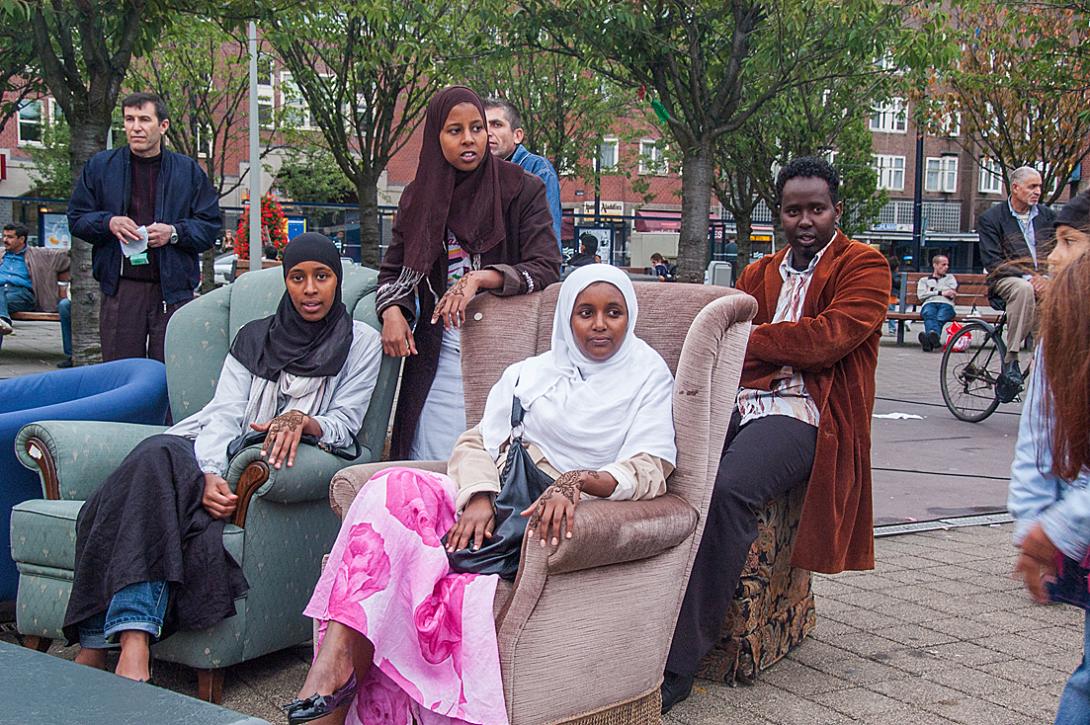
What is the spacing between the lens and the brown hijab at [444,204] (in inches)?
164

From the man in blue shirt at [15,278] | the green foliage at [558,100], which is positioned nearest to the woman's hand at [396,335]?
the man in blue shirt at [15,278]

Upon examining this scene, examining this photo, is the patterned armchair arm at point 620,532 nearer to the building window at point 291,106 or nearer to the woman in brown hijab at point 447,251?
the woman in brown hijab at point 447,251

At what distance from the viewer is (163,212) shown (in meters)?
5.70

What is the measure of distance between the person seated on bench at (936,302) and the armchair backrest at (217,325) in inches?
573

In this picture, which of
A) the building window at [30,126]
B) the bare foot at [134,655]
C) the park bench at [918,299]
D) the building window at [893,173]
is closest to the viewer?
the bare foot at [134,655]

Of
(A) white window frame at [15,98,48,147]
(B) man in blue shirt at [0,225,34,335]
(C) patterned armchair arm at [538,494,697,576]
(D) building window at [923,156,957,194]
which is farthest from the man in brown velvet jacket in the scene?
(D) building window at [923,156,957,194]

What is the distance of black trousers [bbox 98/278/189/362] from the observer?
18.5ft

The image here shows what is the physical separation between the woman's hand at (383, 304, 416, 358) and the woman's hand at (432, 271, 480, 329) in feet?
0.88

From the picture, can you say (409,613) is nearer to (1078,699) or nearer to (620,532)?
(620,532)

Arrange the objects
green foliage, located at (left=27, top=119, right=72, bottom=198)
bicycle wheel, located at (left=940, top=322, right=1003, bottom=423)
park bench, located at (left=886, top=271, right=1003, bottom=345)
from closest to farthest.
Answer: bicycle wheel, located at (left=940, top=322, right=1003, bottom=423) < park bench, located at (left=886, top=271, right=1003, bottom=345) < green foliage, located at (left=27, top=119, right=72, bottom=198)

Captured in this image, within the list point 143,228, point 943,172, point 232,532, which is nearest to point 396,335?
point 232,532

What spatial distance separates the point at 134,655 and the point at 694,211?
882 cm

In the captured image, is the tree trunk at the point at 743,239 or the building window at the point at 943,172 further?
the building window at the point at 943,172

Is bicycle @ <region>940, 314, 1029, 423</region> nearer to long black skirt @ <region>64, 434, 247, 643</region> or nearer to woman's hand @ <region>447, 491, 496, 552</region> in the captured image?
woman's hand @ <region>447, 491, 496, 552</region>
